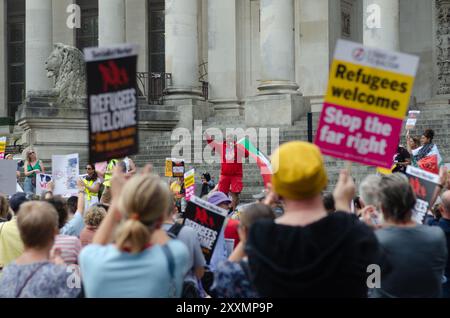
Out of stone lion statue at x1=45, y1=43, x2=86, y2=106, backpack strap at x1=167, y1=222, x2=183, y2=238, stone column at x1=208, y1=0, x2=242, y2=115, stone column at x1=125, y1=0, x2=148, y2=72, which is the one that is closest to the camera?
backpack strap at x1=167, y1=222, x2=183, y2=238

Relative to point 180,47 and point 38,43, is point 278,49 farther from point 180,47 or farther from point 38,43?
point 38,43

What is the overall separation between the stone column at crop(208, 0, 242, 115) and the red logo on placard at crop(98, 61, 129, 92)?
73.6 ft

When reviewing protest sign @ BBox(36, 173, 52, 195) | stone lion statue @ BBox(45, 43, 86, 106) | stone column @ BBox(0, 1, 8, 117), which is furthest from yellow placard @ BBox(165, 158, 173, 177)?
stone column @ BBox(0, 1, 8, 117)

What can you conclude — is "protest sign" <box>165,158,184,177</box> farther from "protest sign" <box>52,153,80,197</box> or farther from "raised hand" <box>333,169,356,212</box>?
"raised hand" <box>333,169,356,212</box>

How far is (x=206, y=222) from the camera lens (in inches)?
314

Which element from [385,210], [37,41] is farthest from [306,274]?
[37,41]

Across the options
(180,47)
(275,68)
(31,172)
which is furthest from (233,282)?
(180,47)

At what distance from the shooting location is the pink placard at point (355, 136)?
582 centimetres

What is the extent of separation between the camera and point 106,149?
572 cm

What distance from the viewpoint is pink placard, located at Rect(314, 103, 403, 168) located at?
229 inches

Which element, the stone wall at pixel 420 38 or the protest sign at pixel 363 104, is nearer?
the protest sign at pixel 363 104

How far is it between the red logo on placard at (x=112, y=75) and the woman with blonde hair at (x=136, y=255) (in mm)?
1010

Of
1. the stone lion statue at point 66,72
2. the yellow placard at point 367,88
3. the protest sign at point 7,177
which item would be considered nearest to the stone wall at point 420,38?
the stone lion statue at point 66,72

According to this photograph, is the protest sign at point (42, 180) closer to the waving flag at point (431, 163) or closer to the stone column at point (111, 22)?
the waving flag at point (431, 163)
